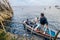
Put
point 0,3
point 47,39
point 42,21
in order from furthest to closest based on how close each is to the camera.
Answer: point 0,3 → point 47,39 → point 42,21

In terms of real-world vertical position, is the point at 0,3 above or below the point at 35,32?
above

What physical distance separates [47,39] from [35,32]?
6.66ft

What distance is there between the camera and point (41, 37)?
27703mm

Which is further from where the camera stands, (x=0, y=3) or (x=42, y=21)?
(x=0, y=3)

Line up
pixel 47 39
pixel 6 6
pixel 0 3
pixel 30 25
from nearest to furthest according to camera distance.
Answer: pixel 47 39 < pixel 30 25 < pixel 0 3 < pixel 6 6

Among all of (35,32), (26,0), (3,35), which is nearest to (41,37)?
(35,32)

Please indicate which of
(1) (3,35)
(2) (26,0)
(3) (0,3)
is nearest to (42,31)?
(3) (0,3)

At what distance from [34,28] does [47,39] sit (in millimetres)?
2324

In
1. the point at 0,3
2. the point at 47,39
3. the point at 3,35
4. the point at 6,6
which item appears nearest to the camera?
the point at 3,35

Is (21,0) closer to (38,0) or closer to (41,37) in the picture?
(38,0)

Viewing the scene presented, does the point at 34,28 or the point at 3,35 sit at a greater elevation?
the point at 3,35

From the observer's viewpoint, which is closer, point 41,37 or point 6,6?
point 41,37

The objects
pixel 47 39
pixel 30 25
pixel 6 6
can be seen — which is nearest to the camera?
pixel 47 39

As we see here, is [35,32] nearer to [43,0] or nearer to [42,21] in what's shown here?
[42,21]
